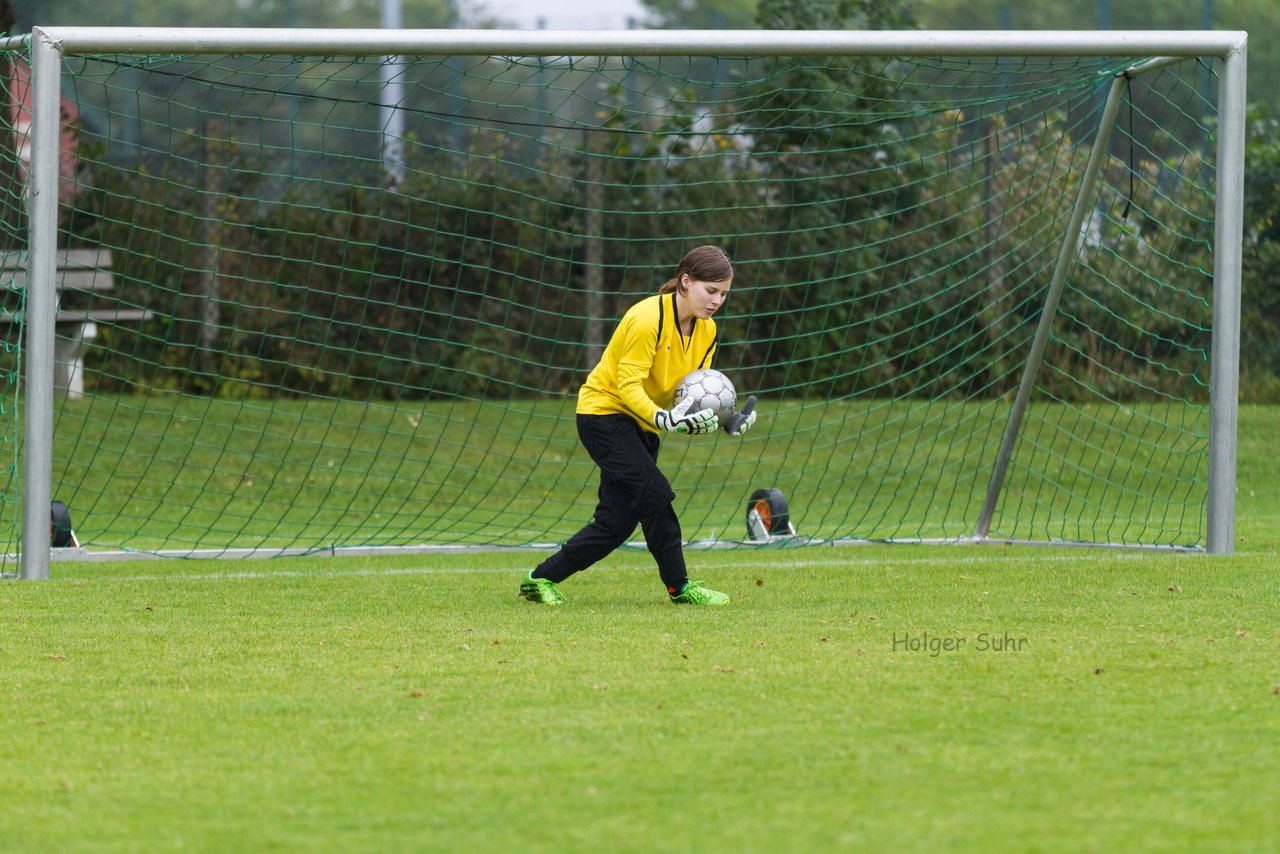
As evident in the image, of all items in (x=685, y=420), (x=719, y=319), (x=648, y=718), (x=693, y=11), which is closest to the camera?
(x=648, y=718)

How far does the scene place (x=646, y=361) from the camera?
19.1 ft

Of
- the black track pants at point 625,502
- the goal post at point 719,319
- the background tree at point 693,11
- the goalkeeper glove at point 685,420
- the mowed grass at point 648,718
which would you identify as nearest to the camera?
the mowed grass at point 648,718

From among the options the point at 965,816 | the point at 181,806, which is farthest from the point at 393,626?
the point at 965,816

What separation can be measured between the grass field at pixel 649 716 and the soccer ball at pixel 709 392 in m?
0.73

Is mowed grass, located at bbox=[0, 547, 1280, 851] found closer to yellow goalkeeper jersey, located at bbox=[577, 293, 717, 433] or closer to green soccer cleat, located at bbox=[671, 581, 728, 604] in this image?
green soccer cleat, located at bbox=[671, 581, 728, 604]

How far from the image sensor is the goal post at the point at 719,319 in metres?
9.34

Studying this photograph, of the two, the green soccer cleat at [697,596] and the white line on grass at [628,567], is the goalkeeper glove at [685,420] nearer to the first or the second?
the green soccer cleat at [697,596]

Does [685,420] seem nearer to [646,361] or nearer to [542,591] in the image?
[646,361]

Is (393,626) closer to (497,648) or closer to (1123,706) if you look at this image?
(497,648)

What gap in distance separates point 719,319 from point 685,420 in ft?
20.0

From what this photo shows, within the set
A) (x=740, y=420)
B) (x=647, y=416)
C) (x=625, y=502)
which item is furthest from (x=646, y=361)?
(x=625, y=502)

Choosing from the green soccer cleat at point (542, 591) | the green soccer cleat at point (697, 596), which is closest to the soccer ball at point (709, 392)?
the green soccer cleat at point (697, 596)

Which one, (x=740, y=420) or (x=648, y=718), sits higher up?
(x=740, y=420)

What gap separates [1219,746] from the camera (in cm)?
362
